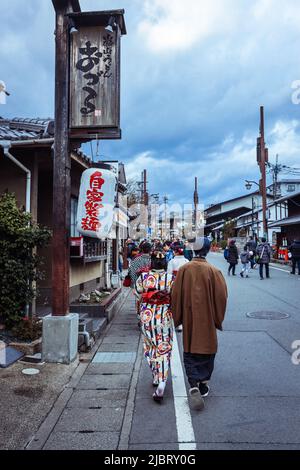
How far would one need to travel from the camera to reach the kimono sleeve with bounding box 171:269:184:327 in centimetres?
521

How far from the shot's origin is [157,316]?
17.7 feet

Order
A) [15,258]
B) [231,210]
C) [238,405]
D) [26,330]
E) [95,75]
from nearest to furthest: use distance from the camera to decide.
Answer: [238,405] < [95,75] < [26,330] < [15,258] < [231,210]

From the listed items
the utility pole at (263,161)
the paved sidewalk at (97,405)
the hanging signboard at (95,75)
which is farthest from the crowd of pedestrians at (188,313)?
the utility pole at (263,161)

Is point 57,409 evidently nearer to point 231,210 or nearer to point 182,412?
point 182,412

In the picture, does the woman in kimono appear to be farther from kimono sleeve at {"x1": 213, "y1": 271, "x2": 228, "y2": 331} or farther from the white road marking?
kimono sleeve at {"x1": 213, "y1": 271, "x2": 228, "y2": 331}

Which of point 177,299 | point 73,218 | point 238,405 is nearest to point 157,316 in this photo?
point 177,299

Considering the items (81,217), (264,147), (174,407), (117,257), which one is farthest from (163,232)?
(174,407)

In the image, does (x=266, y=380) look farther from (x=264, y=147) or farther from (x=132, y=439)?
(x=264, y=147)

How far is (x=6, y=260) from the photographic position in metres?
7.68

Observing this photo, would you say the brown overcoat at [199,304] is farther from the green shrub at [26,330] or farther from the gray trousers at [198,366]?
the green shrub at [26,330]

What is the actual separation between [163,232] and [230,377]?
63.9 metres

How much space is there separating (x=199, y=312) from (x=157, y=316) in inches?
22.7

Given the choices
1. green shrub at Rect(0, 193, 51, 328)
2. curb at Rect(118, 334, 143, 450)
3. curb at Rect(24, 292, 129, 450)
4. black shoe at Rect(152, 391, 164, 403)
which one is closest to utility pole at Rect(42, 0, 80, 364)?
curb at Rect(24, 292, 129, 450)

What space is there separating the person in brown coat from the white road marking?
27 centimetres
